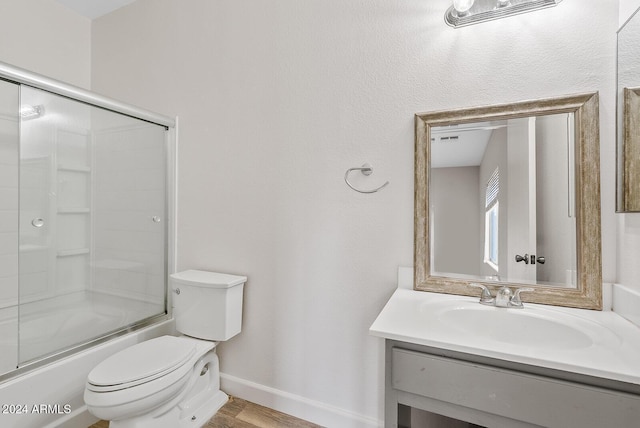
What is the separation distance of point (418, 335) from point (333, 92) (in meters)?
1.21

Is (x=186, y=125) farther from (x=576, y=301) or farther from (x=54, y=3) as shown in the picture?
(x=576, y=301)

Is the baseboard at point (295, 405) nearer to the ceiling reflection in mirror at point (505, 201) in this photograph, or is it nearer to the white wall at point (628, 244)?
the ceiling reflection in mirror at point (505, 201)

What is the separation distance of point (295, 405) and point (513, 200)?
4.85 feet

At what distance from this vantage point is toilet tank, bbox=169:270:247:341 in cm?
171

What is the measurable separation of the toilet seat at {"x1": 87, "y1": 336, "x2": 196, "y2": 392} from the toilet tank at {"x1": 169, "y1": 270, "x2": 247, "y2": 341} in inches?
5.0

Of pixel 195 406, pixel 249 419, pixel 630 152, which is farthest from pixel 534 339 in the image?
pixel 195 406

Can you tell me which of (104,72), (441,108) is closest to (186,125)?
(104,72)

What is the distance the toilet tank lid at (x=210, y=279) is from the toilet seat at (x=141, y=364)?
1.00 ft

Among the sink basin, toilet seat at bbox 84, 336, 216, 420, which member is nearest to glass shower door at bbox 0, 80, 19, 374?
toilet seat at bbox 84, 336, 216, 420

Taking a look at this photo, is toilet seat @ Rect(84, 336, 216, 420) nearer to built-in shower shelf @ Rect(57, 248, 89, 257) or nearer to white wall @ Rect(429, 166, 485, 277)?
built-in shower shelf @ Rect(57, 248, 89, 257)

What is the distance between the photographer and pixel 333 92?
1.59 m

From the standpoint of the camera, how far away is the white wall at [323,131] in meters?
1.25

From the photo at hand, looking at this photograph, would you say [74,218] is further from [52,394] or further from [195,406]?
[195,406]

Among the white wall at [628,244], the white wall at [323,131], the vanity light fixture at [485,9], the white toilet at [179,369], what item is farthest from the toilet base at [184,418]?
the vanity light fixture at [485,9]
